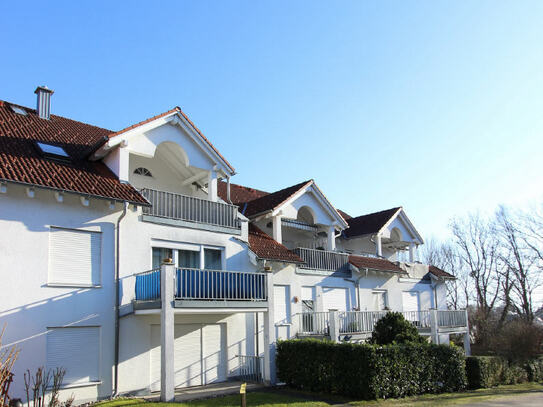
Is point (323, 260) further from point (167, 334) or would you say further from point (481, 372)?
point (167, 334)

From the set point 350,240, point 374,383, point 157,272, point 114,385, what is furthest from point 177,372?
point 350,240

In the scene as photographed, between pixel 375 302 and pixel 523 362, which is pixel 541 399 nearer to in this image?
pixel 523 362

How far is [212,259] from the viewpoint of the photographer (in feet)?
63.6

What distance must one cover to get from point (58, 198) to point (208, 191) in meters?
6.35

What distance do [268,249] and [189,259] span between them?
4068 millimetres

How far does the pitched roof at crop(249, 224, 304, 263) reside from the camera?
20609mm

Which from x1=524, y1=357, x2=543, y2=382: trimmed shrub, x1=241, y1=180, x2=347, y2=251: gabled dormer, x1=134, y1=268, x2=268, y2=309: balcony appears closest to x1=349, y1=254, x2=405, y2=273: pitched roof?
x1=241, y1=180, x2=347, y2=251: gabled dormer

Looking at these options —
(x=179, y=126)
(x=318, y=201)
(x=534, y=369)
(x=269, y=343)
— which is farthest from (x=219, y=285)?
(x=534, y=369)

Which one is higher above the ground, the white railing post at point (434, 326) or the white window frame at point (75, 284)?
the white window frame at point (75, 284)

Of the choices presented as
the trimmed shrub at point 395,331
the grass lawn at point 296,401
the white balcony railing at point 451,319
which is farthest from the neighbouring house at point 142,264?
the white balcony railing at point 451,319

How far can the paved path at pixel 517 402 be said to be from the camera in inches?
625

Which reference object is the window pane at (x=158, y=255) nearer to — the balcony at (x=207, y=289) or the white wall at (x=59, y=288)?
the white wall at (x=59, y=288)

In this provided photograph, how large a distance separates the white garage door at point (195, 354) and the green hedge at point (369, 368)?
8.12ft

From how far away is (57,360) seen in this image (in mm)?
14406
